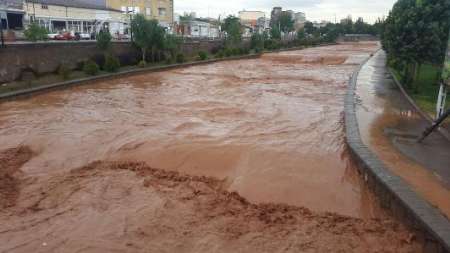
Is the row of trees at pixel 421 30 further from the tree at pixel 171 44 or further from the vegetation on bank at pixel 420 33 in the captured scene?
the tree at pixel 171 44

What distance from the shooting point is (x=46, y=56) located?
17922mm

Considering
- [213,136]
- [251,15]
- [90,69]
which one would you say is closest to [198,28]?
[90,69]

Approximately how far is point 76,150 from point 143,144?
132 cm

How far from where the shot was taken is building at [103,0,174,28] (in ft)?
177

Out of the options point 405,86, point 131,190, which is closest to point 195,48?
point 405,86

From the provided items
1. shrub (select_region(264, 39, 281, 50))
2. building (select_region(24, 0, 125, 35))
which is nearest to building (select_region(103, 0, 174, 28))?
building (select_region(24, 0, 125, 35))

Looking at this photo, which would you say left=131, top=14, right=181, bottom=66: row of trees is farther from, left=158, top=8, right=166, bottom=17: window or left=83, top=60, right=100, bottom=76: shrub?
left=158, top=8, right=166, bottom=17: window

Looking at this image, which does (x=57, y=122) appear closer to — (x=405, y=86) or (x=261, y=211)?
(x=261, y=211)

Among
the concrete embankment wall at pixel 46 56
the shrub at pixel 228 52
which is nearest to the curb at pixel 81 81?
the concrete embankment wall at pixel 46 56

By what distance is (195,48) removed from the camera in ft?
112

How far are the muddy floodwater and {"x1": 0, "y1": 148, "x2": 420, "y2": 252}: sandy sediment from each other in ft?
Answer: 0.05

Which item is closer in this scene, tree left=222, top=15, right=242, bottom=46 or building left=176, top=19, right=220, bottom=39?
tree left=222, top=15, right=242, bottom=46

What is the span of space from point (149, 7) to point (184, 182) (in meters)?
53.3

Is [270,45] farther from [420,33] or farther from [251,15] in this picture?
[251,15]
